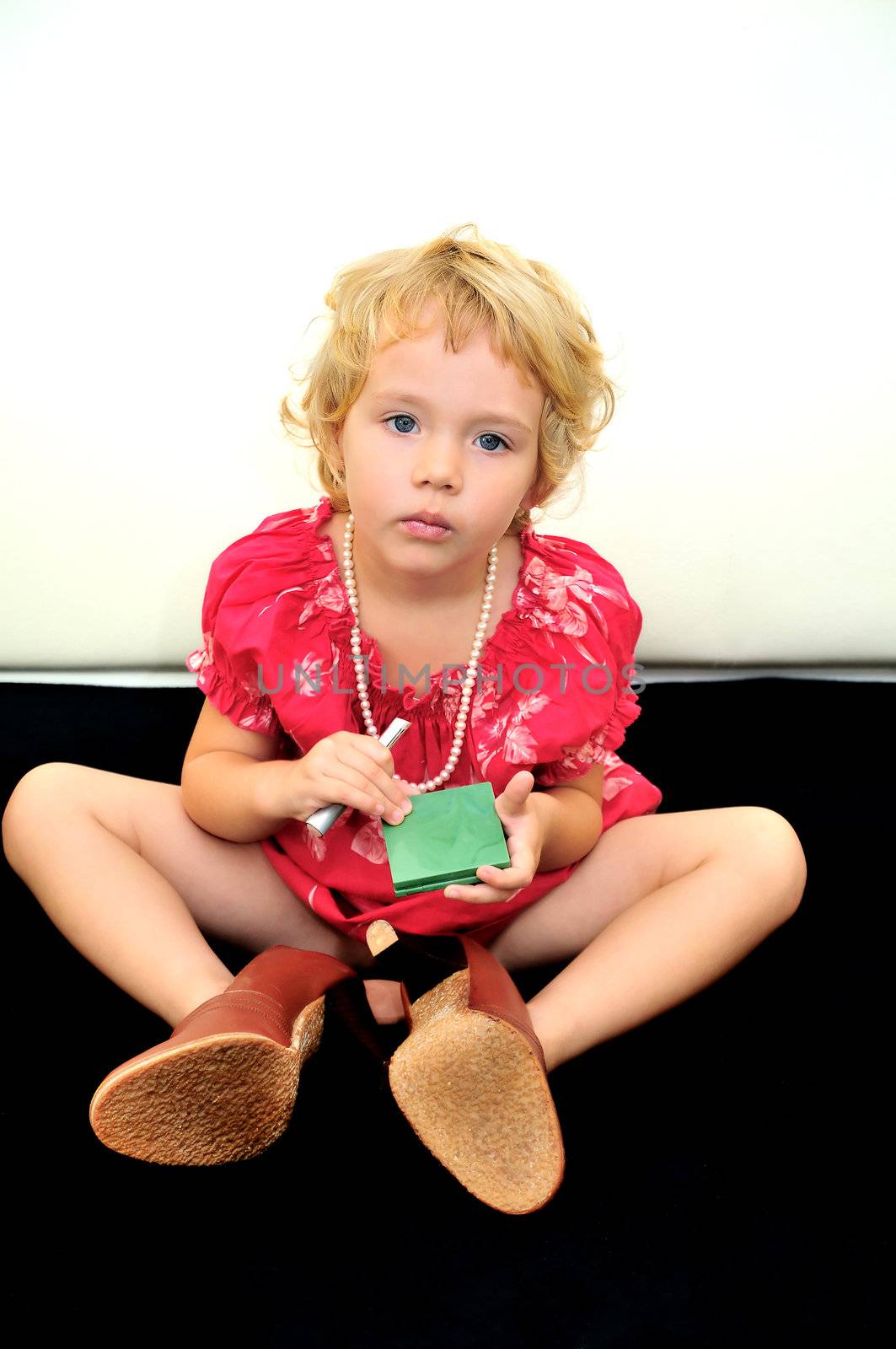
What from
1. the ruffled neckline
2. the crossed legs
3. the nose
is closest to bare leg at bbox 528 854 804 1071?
the crossed legs

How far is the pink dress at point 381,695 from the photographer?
0.88 meters

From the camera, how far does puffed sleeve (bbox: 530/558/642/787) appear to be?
889mm

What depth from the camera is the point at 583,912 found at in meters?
0.90

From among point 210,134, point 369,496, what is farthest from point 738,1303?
point 210,134

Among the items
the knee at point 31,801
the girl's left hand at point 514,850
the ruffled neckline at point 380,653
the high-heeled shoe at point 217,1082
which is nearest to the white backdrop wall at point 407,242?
the ruffled neckline at point 380,653

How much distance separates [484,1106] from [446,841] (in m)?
0.16

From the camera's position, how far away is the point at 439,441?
2.61ft

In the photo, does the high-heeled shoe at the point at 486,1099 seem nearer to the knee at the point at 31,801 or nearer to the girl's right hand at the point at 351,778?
the girl's right hand at the point at 351,778

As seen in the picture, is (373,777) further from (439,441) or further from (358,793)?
(439,441)

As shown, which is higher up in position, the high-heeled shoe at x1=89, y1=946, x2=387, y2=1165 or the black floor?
the high-heeled shoe at x1=89, y1=946, x2=387, y2=1165

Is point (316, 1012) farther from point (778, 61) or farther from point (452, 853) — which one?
point (778, 61)

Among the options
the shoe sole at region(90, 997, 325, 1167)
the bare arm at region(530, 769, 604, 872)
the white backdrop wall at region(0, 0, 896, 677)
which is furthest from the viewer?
the white backdrop wall at region(0, 0, 896, 677)

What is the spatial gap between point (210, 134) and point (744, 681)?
0.80 metres

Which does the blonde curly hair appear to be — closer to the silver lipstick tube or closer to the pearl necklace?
the pearl necklace
